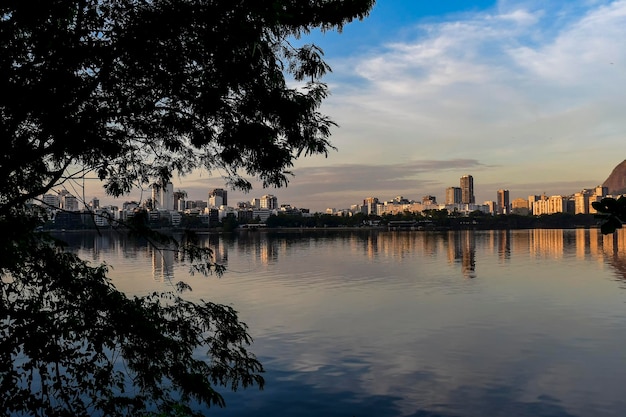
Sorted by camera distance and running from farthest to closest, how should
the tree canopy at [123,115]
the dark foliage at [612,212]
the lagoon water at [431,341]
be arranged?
the lagoon water at [431,341], the tree canopy at [123,115], the dark foliage at [612,212]

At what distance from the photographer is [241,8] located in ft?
23.1

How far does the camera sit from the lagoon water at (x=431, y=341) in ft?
49.5

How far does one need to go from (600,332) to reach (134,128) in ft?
74.1

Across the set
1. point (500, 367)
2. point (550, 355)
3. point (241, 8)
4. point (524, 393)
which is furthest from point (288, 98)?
point (550, 355)

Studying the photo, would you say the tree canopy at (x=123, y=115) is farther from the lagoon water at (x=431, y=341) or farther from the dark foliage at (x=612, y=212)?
the lagoon water at (x=431, y=341)

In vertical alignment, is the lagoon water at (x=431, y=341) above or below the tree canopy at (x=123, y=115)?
below

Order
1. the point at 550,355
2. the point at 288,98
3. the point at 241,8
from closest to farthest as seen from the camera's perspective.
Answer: the point at 241,8 < the point at 288,98 < the point at 550,355

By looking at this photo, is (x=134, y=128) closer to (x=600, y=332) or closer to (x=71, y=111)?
(x=71, y=111)

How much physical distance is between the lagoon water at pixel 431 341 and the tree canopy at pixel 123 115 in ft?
24.3

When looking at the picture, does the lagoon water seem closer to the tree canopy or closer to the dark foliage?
the tree canopy

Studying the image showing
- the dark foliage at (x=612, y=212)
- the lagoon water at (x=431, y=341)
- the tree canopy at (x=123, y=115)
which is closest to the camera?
the dark foliage at (x=612, y=212)

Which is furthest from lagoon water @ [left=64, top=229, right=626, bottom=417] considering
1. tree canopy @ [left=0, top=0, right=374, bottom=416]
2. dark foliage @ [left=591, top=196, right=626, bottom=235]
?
dark foliage @ [left=591, top=196, right=626, bottom=235]

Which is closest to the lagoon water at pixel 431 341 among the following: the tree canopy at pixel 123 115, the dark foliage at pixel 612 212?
the tree canopy at pixel 123 115

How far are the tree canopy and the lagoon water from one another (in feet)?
24.3
